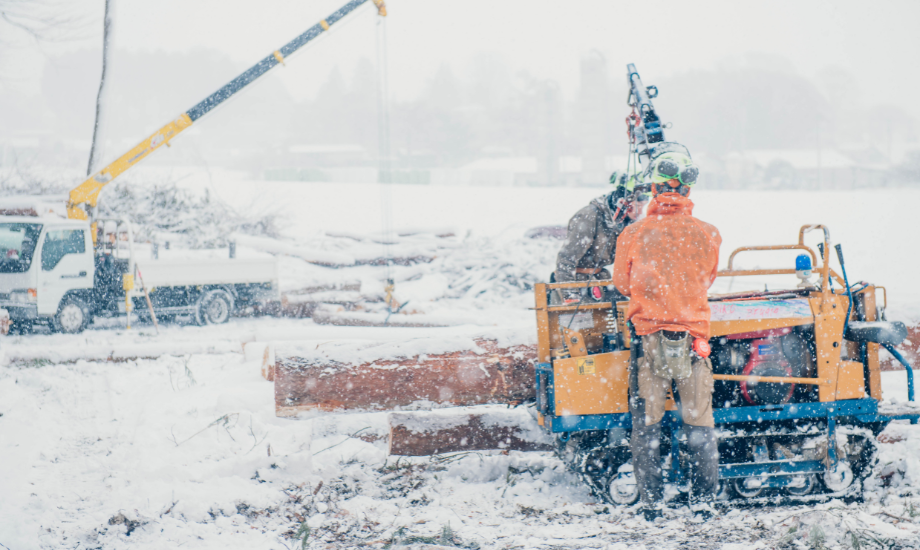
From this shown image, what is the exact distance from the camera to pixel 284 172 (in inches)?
1421

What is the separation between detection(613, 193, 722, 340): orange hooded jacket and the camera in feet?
12.3

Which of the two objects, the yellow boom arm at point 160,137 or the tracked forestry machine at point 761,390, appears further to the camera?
the yellow boom arm at point 160,137

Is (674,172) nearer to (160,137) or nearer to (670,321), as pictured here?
(670,321)

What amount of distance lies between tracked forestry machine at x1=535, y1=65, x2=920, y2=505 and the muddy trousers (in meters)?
0.11

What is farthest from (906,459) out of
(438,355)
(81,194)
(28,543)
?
(81,194)

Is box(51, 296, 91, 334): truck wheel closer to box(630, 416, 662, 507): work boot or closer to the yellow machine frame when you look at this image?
the yellow machine frame

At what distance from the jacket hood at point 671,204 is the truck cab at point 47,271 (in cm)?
998

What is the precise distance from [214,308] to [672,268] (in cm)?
988

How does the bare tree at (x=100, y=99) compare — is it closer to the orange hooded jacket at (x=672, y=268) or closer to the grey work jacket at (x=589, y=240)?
the grey work jacket at (x=589, y=240)

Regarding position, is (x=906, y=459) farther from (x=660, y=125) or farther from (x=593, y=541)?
(x=660, y=125)

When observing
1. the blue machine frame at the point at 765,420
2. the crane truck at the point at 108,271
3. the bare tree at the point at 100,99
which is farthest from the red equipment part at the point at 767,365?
the bare tree at the point at 100,99

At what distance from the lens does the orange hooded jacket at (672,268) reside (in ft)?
12.3

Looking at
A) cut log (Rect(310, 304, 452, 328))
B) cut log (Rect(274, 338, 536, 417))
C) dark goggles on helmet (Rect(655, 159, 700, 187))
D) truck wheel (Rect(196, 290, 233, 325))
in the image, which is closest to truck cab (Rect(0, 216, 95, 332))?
truck wheel (Rect(196, 290, 233, 325))

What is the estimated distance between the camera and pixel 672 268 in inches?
148
